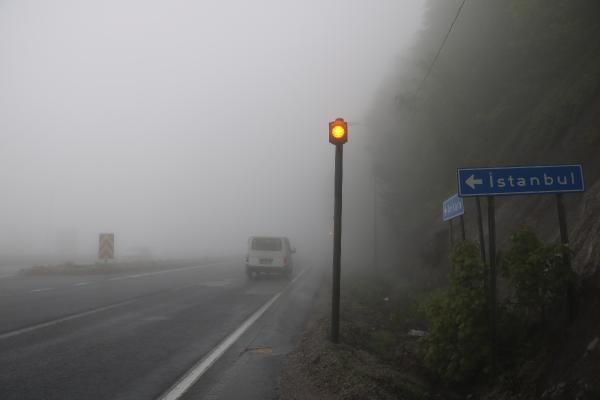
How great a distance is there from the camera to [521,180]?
5.36m

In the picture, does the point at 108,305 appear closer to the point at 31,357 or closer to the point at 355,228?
the point at 31,357

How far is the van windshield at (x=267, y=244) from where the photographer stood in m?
22.7

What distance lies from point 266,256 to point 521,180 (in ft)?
58.4

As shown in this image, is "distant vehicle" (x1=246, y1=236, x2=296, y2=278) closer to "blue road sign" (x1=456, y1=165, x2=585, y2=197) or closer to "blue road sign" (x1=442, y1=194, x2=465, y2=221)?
"blue road sign" (x1=442, y1=194, x2=465, y2=221)

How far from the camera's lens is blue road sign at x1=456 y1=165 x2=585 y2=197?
205 inches

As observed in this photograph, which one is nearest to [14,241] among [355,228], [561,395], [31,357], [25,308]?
[355,228]

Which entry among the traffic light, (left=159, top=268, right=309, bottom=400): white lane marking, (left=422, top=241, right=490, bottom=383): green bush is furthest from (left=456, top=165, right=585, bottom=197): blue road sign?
(left=159, top=268, right=309, bottom=400): white lane marking

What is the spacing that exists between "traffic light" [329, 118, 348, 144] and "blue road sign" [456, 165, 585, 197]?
2515 millimetres

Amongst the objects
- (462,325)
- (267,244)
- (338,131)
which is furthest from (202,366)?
(267,244)

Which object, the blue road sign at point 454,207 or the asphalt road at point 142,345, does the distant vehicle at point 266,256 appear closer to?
the asphalt road at point 142,345

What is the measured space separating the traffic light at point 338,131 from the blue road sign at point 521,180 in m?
2.51

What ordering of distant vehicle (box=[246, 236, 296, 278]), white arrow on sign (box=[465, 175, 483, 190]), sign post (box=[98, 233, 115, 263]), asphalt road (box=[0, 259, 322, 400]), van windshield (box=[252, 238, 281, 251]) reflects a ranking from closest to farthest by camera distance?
1. asphalt road (box=[0, 259, 322, 400])
2. white arrow on sign (box=[465, 175, 483, 190])
3. distant vehicle (box=[246, 236, 296, 278])
4. van windshield (box=[252, 238, 281, 251])
5. sign post (box=[98, 233, 115, 263])

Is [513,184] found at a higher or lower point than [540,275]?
higher

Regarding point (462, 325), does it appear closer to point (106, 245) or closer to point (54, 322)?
point (54, 322)
